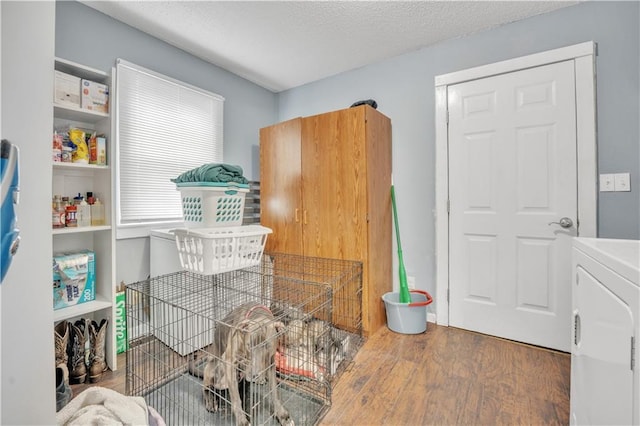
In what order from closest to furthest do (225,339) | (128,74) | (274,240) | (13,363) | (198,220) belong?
(13,363)
(225,339)
(198,220)
(128,74)
(274,240)

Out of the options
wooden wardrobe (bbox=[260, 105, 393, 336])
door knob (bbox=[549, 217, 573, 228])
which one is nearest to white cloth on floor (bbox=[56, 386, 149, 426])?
wooden wardrobe (bbox=[260, 105, 393, 336])

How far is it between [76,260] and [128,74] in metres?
1.39

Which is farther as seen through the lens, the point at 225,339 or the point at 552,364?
the point at 552,364

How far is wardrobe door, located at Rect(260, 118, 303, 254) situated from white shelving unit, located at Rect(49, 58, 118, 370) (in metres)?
1.23

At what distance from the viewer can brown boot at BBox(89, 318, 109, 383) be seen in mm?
1755

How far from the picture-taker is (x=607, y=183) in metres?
1.89

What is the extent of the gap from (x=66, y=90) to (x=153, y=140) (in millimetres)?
683

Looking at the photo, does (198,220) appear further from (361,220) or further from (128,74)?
(128,74)

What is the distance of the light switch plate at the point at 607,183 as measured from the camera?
1.88m

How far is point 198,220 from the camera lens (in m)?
1.66

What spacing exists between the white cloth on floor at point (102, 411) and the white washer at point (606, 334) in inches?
54.6

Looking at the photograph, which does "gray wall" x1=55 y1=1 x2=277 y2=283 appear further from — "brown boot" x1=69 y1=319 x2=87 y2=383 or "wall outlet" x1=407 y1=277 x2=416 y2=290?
"wall outlet" x1=407 y1=277 x2=416 y2=290

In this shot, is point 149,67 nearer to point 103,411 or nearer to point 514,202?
point 103,411

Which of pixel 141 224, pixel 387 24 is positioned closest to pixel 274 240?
pixel 141 224
